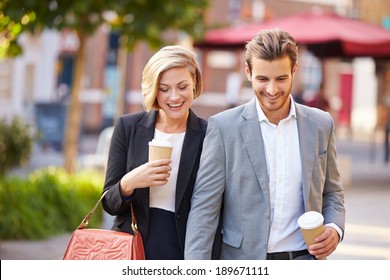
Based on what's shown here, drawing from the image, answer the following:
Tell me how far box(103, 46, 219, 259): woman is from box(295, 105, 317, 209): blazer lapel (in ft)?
1.46

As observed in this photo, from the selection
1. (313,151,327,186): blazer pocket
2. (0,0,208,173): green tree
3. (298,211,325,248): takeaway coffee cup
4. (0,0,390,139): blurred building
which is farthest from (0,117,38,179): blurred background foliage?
(0,0,390,139): blurred building

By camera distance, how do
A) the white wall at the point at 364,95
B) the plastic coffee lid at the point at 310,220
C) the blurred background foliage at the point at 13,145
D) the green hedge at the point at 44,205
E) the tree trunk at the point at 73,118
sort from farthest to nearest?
the white wall at the point at 364,95
the tree trunk at the point at 73,118
the blurred background foliage at the point at 13,145
the green hedge at the point at 44,205
the plastic coffee lid at the point at 310,220

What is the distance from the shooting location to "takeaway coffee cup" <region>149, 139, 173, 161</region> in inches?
140

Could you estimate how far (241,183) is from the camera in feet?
11.7

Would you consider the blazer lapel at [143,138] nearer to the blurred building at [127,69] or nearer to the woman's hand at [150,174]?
the woman's hand at [150,174]

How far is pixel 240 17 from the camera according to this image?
1314 inches

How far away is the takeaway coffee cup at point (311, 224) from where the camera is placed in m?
3.36

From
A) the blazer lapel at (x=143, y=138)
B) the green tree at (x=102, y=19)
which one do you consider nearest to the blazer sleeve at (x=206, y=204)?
the blazer lapel at (x=143, y=138)

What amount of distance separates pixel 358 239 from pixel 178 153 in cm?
669

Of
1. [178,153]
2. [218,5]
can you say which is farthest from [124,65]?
[218,5]

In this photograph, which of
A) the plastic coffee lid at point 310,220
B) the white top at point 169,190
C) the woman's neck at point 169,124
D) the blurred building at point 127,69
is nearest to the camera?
the plastic coffee lid at point 310,220

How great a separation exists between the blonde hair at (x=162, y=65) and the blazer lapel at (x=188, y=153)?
18cm

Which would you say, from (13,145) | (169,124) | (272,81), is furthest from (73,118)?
(272,81)
